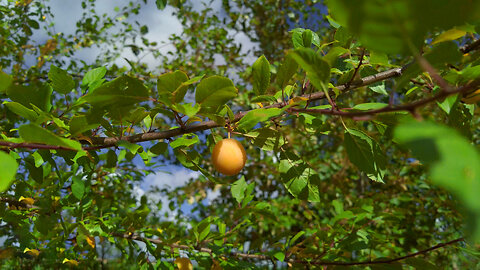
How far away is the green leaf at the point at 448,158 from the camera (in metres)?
0.25

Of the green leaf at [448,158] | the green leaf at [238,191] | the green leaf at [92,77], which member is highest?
the green leaf at [92,77]

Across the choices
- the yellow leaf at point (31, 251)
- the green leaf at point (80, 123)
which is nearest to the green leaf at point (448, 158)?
the green leaf at point (80, 123)

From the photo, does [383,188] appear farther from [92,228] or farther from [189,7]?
[189,7]

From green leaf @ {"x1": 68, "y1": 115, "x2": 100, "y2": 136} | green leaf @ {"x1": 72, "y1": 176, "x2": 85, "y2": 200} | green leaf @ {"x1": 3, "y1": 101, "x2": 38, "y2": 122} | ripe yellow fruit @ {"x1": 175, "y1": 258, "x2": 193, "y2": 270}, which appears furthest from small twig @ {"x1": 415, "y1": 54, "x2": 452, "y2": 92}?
green leaf @ {"x1": 72, "y1": 176, "x2": 85, "y2": 200}

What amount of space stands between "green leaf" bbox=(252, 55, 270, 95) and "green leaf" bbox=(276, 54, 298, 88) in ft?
0.09

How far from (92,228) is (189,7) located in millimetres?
3145

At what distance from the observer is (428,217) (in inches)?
102

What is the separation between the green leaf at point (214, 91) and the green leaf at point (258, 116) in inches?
2.0

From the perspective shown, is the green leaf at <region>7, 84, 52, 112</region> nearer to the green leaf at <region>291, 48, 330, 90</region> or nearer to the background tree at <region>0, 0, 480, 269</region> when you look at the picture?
the background tree at <region>0, 0, 480, 269</region>

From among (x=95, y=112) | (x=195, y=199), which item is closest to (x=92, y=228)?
(x=95, y=112)

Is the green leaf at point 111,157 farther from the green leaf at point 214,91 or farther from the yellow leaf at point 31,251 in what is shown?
the yellow leaf at point 31,251

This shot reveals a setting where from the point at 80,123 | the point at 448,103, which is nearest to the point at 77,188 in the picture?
the point at 80,123

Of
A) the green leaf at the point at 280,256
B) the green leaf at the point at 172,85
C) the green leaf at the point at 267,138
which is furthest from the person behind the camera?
the green leaf at the point at 280,256

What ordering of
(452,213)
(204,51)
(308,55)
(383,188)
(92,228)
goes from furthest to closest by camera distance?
(204,51) → (383,188) → (452,213) → (92,228) → (308,55)
